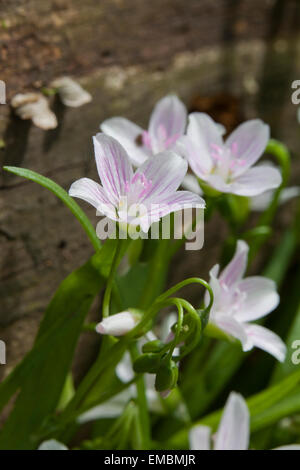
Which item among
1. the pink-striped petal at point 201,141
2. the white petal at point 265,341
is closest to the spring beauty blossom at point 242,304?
the white petal at point 265,341

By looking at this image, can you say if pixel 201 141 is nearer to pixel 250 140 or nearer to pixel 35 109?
pixel 250 140

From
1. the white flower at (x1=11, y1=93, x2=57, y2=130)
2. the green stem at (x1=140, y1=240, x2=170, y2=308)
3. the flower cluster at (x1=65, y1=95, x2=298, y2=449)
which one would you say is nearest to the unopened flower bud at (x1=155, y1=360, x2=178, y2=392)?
the flower cluster at (x1=65, y1=95, x2=298, y2=449)

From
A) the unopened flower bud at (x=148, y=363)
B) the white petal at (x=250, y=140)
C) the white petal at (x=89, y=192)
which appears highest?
the white petal at (x=250, y=140)

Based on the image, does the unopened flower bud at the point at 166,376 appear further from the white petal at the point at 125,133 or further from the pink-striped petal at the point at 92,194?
the white petal at the point at 125,133

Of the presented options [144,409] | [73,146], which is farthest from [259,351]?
[73,146]

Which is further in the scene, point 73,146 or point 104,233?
point 73,146

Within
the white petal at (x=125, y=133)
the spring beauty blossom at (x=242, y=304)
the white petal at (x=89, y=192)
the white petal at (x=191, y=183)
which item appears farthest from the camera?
the white petal at (x=191, y=183)

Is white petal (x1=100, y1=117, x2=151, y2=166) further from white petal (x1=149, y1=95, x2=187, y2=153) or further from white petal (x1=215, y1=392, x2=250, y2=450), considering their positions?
white petal (x1=215, y1=392, x2=250, y2=450)

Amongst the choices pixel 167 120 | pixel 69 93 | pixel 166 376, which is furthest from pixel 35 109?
pixel 166 376
